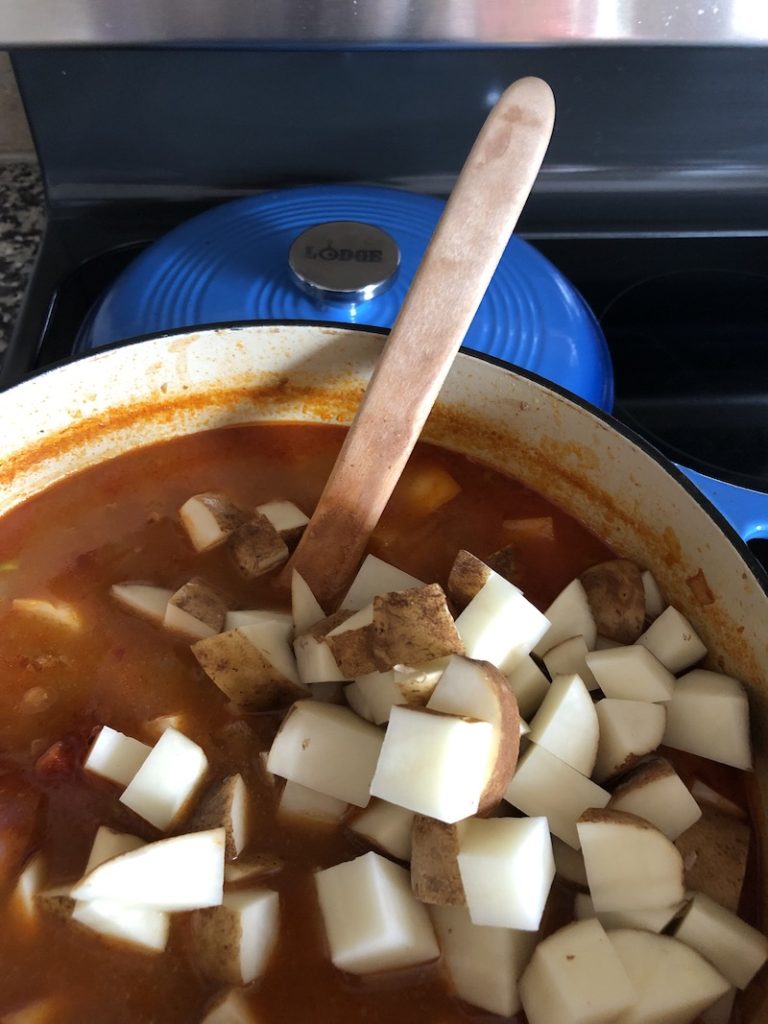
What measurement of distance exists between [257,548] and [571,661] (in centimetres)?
44

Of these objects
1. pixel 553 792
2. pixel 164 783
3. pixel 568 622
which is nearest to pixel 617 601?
pixel 568 622

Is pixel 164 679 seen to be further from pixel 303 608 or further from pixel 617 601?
pixel 617 601

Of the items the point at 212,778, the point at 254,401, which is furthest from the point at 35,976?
the point at 254,401

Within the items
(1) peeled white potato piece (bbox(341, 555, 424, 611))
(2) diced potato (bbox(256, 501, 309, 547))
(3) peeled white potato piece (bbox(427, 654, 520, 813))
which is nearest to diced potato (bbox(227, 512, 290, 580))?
(2) diced potato (bbox(256, 501, 309, 547))

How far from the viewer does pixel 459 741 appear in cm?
91

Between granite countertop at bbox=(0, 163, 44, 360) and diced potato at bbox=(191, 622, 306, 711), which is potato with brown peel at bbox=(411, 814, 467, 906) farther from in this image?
granite countertop at bbox=(0, 163, 44, 360)

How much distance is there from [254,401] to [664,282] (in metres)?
0.81

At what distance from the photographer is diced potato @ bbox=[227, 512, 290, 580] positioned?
125 cm

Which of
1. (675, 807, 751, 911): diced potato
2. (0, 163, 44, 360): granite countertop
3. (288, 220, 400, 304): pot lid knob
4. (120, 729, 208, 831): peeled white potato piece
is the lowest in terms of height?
(675, 807, 751, 911): diced potato

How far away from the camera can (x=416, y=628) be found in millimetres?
1008

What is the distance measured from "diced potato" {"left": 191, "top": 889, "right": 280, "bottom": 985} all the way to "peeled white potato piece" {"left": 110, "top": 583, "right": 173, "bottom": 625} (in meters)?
0.39

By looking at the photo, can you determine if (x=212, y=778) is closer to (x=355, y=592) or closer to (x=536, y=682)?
(x=355, y=592)

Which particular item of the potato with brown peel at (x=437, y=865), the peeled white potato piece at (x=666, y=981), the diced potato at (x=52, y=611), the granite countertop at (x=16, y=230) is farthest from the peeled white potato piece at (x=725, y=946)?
the granite countertop at (x=16, y=230)

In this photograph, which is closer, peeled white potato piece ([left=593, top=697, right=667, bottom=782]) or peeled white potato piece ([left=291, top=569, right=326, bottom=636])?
peeled white potato piece ([left=593, top=697, right=667, bottom=782])
